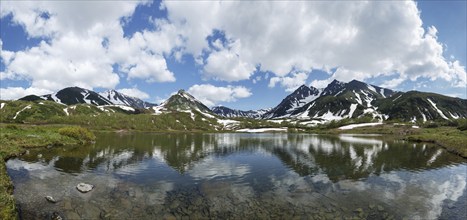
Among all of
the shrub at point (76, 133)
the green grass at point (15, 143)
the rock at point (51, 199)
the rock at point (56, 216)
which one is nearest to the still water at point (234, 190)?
the rock at point (56, 216)

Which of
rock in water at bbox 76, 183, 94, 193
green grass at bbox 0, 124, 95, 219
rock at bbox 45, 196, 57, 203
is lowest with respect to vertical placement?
rock at bbox 45, 196, 57, 203

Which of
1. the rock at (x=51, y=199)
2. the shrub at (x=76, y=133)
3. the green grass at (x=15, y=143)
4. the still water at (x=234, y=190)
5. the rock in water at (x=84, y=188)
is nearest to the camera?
the green grass at (x=15, y=143)

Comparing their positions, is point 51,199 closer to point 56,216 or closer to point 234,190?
point 56,216

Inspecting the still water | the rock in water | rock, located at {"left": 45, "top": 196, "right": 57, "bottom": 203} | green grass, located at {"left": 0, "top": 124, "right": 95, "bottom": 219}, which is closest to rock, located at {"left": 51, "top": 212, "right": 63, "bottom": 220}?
the still water

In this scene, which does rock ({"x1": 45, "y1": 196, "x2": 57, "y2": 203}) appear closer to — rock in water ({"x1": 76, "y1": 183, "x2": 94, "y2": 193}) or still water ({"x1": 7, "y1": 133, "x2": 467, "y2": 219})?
still water ({"x1": 7, "y1": 133, "x2": 467, "y2": 219})

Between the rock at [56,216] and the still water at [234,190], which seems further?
the still water at [234,190]

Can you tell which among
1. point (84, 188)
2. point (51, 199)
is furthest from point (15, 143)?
point (51, 199)

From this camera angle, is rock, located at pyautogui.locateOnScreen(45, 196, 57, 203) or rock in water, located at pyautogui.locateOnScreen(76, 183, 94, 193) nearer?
rock, located at pyautogui.locateOnScreen(45, 196, 57, 203)

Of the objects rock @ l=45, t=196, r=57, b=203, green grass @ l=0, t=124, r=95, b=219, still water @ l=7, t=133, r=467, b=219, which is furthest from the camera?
rock @ l=45, t=196, r=57, b=203


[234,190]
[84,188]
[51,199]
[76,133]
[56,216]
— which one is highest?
[76,133]

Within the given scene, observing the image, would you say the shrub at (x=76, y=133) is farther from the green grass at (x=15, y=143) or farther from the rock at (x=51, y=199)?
the rock at (x=51, y=199)

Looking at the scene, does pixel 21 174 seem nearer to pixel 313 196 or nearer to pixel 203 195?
pixel 203 195

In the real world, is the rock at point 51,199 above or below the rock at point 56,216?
above

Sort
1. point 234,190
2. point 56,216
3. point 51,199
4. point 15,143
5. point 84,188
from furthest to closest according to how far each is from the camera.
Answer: point 15,143 < point 234,190 < point 84,188 < point 51,199 < point 56,216
